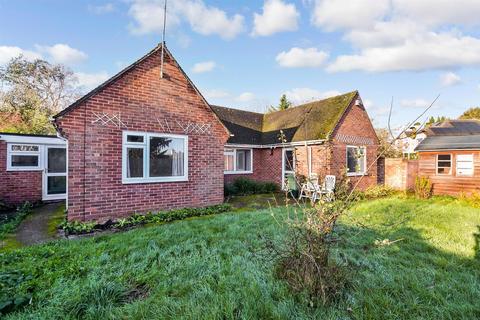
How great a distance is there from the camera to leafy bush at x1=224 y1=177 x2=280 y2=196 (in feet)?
41.5

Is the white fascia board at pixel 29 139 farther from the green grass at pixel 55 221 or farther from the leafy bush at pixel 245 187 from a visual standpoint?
the leafy bush at pixel 245 187

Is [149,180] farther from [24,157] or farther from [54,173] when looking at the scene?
[24,157]

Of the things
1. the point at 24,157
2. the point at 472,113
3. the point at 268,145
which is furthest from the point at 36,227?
the point at 472,113

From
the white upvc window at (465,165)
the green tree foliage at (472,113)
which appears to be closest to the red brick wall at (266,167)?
the white upvc window at (465,165)

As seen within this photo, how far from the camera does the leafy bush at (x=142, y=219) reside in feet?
21.1

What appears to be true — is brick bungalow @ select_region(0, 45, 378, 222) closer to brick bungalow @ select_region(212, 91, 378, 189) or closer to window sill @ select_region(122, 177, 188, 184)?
window sill @ select_region(122, 177, 188, 184)

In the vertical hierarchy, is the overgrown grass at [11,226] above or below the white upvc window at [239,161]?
below

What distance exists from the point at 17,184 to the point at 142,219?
20.3 feet

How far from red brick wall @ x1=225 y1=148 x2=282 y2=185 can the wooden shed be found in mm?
7607

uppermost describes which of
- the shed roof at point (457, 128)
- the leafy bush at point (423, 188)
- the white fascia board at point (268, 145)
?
the shed roof at point (457, 128)

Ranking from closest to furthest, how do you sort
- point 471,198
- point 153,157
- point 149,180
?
point 149,180 → point 153,157 → point 471,198

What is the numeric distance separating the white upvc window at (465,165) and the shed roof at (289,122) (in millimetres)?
5976

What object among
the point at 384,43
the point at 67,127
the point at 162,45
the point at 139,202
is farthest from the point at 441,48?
the point at 67,127

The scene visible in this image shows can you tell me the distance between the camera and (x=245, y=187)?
12.9 metres
